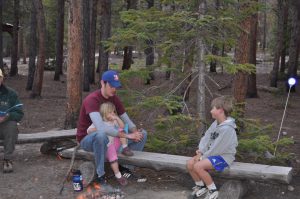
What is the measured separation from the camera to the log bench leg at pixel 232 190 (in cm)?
555

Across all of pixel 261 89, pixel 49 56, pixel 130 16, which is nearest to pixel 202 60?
pixel 130 16

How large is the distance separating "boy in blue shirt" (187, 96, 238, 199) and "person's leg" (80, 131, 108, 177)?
1221mm

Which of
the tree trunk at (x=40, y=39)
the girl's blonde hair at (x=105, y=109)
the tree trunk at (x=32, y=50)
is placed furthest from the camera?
the tree trunk at (x=32, y=50)

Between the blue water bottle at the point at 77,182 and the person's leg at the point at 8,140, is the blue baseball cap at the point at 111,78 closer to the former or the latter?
the blue water bottle at the point at 77,182

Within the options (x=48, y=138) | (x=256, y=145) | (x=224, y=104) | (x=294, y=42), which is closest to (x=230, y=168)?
(x=224, y=104)

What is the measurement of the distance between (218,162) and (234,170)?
0.23 metres

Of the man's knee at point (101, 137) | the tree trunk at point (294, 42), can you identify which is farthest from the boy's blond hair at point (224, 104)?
the tree trunk at point (294, 42)

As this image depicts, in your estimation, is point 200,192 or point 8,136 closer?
point 200,192

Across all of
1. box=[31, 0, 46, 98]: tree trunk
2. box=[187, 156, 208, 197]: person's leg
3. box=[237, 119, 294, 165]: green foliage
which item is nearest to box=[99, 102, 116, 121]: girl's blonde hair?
box=[187, 156, 208, 197]: person's leg

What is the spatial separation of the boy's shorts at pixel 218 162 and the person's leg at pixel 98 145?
4.94 feet

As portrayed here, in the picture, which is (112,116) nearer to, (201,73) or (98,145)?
A: (98,145)

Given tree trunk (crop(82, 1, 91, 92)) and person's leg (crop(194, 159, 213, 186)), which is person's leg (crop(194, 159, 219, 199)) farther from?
tree trunk (crop(82, 1, 91, 92))

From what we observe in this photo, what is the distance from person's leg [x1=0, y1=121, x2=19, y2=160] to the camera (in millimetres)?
6997

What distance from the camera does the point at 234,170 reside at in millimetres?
5527
